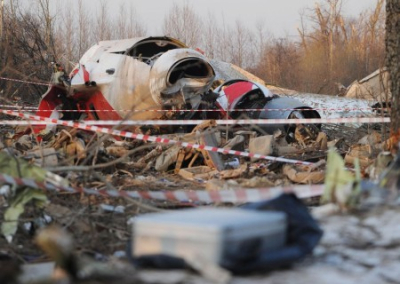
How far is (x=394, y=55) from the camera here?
5816 mm

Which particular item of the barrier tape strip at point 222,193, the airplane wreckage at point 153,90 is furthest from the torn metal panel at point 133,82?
the barrier tape strip at point 222,193

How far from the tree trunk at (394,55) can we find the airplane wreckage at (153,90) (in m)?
4.60

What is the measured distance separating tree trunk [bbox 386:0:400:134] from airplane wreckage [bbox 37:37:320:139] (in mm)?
4596

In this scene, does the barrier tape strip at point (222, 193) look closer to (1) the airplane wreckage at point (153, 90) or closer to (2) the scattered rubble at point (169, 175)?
(2) the scattered rubble at point (169, 175)

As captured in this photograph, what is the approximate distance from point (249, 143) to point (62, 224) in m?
4.84

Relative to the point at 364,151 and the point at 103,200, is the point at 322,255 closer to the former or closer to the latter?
the point at 103,200

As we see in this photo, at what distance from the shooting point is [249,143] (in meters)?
8.93

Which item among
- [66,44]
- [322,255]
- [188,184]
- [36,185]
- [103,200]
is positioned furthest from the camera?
[66,44]

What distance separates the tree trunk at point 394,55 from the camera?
5.74 meters

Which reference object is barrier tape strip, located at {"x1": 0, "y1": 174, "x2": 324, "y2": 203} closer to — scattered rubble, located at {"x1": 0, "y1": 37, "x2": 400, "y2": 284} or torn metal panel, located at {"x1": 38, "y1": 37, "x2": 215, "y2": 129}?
scattered rubble, located at {"x1": 0, "y1": 37, "x2": 400, "y2": 284}

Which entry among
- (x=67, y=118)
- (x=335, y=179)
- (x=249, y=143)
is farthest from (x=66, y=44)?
(x=335, y=179)

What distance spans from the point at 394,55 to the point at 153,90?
531 cm

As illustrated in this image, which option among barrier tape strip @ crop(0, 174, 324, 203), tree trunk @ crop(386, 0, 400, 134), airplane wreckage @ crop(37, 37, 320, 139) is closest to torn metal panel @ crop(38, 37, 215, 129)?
airplane wreckage @ crop(37, 37, 320, 139)

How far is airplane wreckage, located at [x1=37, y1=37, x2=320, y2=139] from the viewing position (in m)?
10.4
